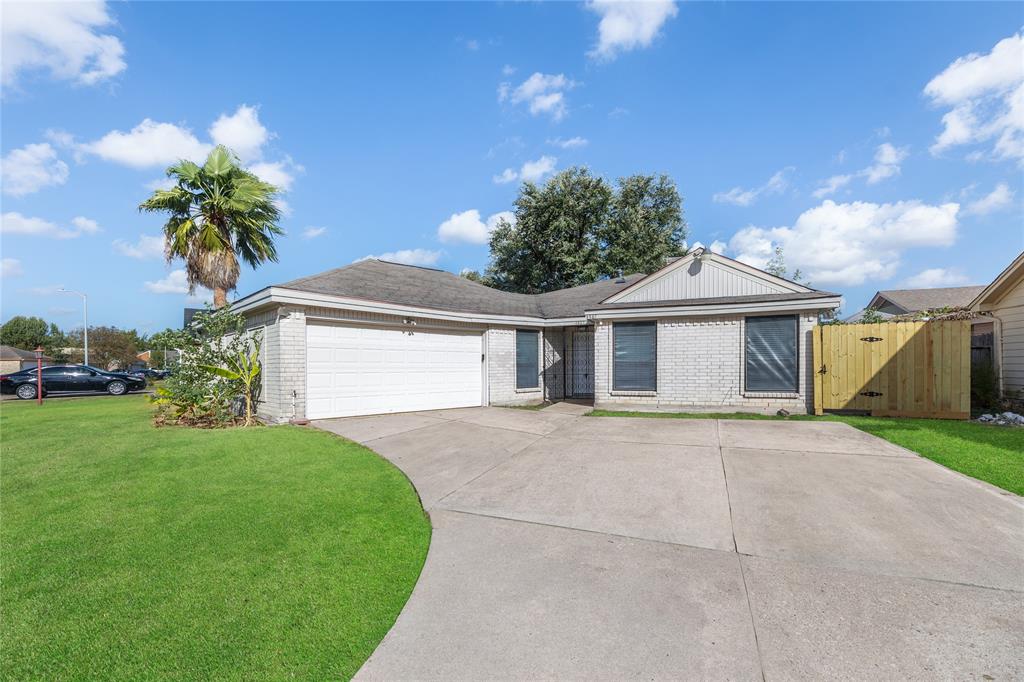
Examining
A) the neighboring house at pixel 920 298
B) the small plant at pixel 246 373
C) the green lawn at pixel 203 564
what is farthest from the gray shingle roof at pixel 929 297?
the small plant at pixel 246 373

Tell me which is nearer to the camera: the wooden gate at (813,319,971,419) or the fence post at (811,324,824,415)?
the wooden gate at (813,319,971,419)

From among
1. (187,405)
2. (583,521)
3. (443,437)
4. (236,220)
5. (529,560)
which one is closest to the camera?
(529,560)

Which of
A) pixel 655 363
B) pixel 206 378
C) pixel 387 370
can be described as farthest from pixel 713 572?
pixel 206 378

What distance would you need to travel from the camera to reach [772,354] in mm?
9555

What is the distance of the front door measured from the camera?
1327cm

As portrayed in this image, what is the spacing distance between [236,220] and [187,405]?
7.41 m

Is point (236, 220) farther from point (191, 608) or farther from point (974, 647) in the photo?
point (974, 647)

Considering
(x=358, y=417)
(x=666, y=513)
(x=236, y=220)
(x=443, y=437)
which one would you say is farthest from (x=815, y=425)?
(x=236, y=220)

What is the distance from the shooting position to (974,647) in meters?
2.19

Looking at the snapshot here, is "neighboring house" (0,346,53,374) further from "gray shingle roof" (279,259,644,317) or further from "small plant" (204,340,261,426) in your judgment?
"gray shingle roof" (279,259,644,317)

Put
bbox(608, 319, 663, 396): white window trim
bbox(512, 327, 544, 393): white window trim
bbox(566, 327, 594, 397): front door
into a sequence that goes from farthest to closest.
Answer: bbox(566, 327, 594, 397): front door, bbox(512, 327, 544, 393): white window trim, bbox(608, 319, 663, 396): white window trim

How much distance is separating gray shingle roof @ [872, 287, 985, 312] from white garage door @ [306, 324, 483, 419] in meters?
25.4

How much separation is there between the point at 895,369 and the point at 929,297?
21.7 m

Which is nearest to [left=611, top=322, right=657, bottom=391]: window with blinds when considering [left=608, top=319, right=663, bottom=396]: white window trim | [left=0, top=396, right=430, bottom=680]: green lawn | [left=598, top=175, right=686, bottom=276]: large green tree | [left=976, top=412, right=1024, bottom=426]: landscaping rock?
[left=608, top=319, right=663, bottom=396]: white window trim
